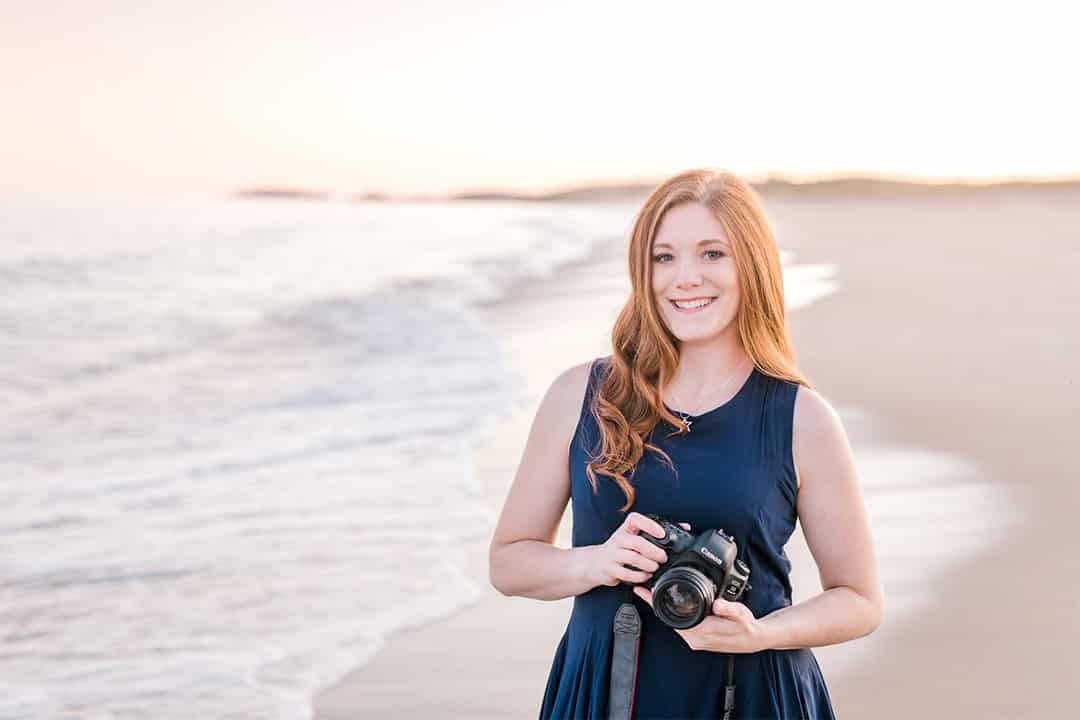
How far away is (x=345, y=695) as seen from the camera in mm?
3588

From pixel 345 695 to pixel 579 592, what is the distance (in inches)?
75.7

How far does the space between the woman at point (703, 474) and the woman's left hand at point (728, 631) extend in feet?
0.12

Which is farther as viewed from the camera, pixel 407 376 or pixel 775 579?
pixel 407 376

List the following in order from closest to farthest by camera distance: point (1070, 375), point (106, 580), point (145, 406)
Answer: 1. point (106, 580)
2. point (1070, 375)
3. point (145, 406)

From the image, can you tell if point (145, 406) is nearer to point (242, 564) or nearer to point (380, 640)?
point (242, 564)

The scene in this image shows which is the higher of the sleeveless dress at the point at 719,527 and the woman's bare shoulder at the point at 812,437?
the woman's bare shoulder at the point at 812,437

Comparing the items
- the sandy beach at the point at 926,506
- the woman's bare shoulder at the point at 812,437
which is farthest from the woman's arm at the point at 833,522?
the sandy beach at the point at 926,506

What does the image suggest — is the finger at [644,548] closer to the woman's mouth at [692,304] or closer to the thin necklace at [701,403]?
the thin necklace at [701,403]

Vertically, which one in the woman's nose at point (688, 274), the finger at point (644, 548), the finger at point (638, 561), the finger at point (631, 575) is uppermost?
the woman's nose at point (688, 274)

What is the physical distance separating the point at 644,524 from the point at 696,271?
428 millimetres

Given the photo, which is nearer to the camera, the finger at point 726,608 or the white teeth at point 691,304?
the finger at point 726,608

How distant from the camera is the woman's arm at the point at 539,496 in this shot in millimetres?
1979

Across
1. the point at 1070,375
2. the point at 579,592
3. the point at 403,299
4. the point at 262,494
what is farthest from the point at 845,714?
the point at 403,299

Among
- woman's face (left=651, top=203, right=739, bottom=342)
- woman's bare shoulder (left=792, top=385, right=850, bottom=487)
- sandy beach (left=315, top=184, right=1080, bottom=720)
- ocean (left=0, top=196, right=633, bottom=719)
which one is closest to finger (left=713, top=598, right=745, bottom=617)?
woman's bare shoulder (left=792, top=385, right=850, bottom=487)
